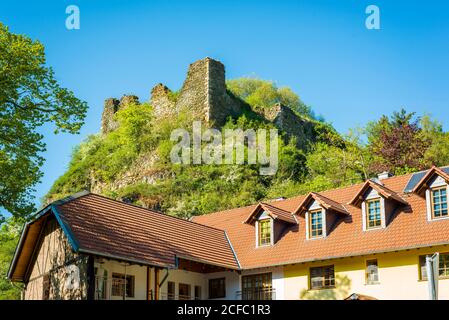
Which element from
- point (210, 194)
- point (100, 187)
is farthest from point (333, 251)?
point (100, 187)

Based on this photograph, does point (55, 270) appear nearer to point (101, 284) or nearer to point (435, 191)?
point (101, 284)

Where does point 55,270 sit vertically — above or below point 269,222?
below

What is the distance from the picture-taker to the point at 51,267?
2614cm

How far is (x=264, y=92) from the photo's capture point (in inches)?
2889

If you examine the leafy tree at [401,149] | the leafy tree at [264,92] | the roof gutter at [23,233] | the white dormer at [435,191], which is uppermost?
the leafy tree at [264,92]

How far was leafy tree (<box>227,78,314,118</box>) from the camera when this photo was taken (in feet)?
240

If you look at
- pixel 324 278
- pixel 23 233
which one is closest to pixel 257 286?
pixel 324 278

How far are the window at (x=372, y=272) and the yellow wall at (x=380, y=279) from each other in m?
0.16

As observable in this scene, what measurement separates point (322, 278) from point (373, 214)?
330cm

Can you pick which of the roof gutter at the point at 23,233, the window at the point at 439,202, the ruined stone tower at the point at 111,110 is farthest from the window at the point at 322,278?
the ruined stone tower at the point at 111,110

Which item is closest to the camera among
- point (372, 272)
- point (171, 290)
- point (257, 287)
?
point (372, 272)

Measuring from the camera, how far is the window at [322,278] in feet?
88.9

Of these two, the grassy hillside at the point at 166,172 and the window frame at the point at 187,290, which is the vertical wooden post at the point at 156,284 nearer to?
the window frame at the point at 187,290

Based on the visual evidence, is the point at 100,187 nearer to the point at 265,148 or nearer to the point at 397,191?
the point at 265,148
